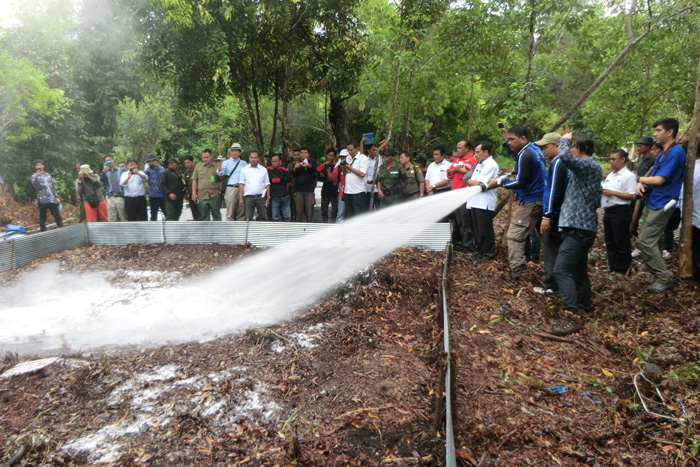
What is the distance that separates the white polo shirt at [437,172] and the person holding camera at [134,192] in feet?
21.3

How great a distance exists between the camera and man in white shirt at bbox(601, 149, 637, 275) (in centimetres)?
578

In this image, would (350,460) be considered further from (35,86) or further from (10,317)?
(35,86)

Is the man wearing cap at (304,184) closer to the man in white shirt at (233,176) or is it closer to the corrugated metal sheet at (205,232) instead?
the man in white shirt at (233,176)

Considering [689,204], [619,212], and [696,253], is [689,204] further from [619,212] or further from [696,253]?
[619,212]

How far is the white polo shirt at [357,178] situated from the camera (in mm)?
8665

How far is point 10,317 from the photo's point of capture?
547cm

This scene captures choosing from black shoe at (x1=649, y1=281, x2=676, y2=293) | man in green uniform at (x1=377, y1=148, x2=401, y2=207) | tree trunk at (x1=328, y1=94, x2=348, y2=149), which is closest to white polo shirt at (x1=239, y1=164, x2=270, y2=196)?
man in green uniform at (x1=377, y1=148, x2=401, y2=207)

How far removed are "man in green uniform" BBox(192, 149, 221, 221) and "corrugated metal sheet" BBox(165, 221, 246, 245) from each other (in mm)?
788

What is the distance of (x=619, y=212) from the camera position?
587 cm

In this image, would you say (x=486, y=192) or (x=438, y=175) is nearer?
(x=486, y=192)

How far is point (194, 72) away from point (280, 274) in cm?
583

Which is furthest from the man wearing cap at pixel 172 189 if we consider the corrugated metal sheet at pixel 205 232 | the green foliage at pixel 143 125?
the green foliage at pixel 143 125

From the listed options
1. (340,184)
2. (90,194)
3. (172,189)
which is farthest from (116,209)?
(340,184)

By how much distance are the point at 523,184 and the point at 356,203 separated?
4.03 meters
